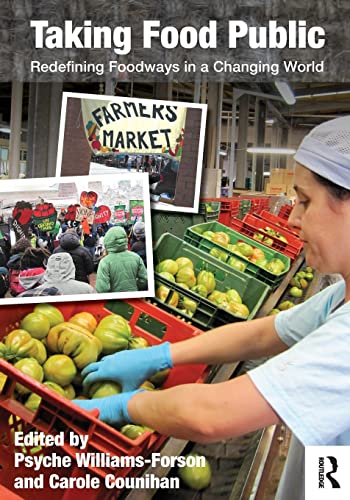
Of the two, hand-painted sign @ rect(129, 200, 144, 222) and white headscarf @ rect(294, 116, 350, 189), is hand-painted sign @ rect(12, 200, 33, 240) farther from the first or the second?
white headscarf @ rect(294, 116, 350, 189)

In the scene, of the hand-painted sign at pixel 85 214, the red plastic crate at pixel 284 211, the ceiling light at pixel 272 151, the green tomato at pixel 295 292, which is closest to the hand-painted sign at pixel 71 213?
the hand-painted sign at pixel 85 214

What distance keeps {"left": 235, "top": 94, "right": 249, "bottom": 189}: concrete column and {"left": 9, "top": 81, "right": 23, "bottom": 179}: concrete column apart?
51 cm

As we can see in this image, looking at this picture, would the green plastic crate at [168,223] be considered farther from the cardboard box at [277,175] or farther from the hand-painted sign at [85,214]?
the cardboard box at [277,175]

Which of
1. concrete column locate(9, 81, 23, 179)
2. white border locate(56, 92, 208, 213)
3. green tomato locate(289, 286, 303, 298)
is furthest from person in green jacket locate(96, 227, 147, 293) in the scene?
green tomato locate(289, 286, 303, 298)

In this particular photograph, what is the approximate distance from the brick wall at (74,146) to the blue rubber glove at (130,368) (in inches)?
16.0

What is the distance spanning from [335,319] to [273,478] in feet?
2.75

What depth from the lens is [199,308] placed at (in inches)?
59.5

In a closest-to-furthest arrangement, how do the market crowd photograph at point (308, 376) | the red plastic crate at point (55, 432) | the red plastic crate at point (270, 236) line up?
the market crowd photograph at point (308, 376)
the red plastic crate at point (55, 432)
the red plastic crate at point (270, 236)

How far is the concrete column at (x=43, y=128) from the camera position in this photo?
1.19m

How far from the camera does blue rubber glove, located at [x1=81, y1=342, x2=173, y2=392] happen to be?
44.9 inches

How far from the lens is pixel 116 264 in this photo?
1188 mm

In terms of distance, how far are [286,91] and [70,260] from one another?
63 centimetres

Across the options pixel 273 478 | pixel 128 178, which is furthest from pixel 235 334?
pixel 273 478

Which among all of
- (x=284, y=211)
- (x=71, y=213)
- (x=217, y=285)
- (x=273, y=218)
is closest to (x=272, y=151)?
(x=217, y=285)
